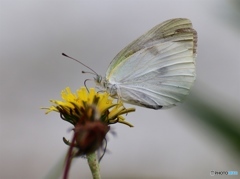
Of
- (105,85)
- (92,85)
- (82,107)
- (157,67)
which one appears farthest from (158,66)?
(92,85)

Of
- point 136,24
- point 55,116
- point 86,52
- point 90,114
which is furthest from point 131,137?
point 90,114

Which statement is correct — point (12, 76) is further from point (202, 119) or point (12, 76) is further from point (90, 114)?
point (90, 114)

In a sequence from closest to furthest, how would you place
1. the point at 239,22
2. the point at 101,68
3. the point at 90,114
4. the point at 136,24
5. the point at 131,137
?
the point at 90,114, the point at 239,22, the point at 131,137, the point at 101,68, the point at 136,24

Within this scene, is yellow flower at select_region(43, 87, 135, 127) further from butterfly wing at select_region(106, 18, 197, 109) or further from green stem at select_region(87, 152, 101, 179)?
butterfly wing at select_region(106, 18, 197, 109)

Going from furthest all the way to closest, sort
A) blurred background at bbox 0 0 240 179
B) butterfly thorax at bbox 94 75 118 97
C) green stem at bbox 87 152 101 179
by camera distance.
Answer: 1. blurred background at bbox 0 0 240 179
2. butterfly thorax at bbox 94 75 118 97
3. green stem at bbox 87 152 101 179

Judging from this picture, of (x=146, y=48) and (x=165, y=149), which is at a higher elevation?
(x=146, y=48)

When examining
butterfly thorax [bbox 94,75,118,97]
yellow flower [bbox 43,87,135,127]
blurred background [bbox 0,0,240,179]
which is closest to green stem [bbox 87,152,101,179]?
yellow flower [bbox 43,87,135,127]

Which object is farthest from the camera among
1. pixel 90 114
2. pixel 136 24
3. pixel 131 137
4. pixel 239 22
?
pixel 136 24

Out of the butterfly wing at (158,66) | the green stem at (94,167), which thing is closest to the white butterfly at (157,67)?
the butterfly wing at (158,66)
